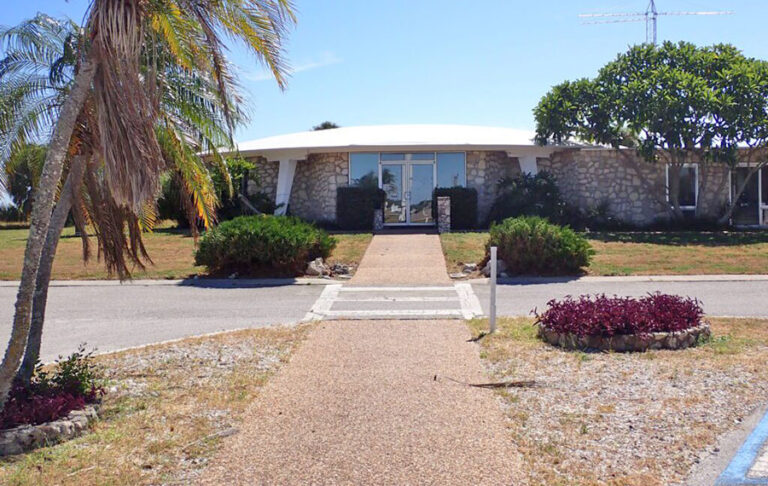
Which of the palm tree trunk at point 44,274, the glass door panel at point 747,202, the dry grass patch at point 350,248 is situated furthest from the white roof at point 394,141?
the palm tree trunk at point 44,274

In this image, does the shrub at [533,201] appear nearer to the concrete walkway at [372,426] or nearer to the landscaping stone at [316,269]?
the landscaping stone at [316,269]

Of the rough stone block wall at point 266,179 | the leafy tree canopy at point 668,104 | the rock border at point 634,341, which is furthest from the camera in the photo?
the rough stone block wall at point 266,179

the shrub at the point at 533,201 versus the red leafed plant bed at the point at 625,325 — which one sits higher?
the shrub at the point at 533,201

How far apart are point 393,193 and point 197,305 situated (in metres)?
13.8

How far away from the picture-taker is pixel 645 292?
1437 cm

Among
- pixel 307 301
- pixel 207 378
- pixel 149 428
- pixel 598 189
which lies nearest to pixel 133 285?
pixel 307 301

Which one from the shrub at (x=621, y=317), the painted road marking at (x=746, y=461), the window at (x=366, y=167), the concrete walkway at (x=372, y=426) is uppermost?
the window at (x=366, y=167)

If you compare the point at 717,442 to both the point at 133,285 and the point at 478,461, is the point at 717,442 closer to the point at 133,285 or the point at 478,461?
the point at 478,461

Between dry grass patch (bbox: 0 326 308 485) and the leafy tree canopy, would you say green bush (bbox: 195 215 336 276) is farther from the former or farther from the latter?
the leafy tree canopy

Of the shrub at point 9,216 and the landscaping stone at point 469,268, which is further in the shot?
the shrub at point 9,216

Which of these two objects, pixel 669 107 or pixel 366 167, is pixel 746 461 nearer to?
pixel 669 107

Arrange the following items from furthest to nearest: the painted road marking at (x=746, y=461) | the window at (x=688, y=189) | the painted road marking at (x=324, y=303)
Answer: the window at (x=688, y=189)
the painted road marking at (x=324, y=303)
the painted road marking at (x=746, y=461)

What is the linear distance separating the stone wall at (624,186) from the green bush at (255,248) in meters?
12.6

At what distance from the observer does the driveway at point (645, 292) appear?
12.1 metres
